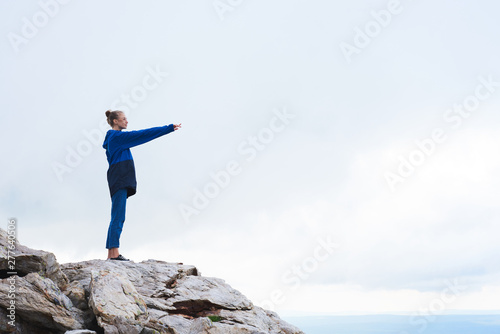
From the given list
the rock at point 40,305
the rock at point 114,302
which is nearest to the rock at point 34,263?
the rock at point 40,305

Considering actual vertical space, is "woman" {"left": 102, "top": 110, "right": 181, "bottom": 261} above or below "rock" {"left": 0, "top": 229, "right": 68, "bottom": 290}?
above

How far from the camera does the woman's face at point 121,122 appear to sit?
1564 cm

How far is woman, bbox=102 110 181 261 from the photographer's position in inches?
585

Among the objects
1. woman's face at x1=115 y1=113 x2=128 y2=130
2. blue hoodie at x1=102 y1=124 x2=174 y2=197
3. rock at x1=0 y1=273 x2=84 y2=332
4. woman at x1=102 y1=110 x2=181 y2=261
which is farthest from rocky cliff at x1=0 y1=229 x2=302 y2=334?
woman's face at x1=115 y1=113 x2=128 y2=130

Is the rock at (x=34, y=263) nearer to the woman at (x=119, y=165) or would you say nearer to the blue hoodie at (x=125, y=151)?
the woman at (x=119, y=165)

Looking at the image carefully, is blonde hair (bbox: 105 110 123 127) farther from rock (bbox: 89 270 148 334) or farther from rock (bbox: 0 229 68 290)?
rock (bbox: 89 270 148 334)

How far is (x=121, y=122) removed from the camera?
1569cm

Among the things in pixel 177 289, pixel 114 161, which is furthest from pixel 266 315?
pixel 114 161

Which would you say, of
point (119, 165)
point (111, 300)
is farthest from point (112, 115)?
point (111, 300)

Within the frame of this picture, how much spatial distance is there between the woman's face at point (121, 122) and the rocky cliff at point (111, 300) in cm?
473

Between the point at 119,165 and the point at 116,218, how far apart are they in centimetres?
185

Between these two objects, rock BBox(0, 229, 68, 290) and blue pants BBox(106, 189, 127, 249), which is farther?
blue pants BBox(106, 189, 127, 249)

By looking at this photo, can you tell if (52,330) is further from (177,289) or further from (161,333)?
(177,289)

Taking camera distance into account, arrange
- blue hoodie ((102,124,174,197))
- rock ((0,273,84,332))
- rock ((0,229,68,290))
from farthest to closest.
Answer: blue hoodie ((102,124,174,197)) < rock ((0,229,68,290)) < rock ((0,273,84,332))
